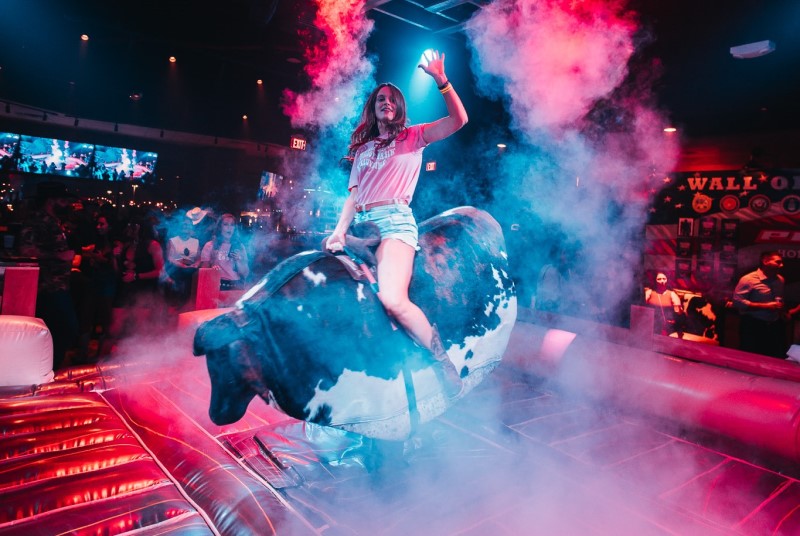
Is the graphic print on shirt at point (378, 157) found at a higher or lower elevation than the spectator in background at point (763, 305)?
higher

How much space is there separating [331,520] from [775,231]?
1021 cm

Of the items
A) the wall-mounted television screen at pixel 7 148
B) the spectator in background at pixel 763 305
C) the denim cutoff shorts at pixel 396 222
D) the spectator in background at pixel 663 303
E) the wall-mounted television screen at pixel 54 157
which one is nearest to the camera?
the denim cutoff shorts at pixel 396 222

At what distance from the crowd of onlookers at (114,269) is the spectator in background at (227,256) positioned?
0.04ft

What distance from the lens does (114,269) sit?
5906mm

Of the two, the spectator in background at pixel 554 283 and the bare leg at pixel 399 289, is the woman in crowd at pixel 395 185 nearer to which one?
the bare leg at pixel 399 289

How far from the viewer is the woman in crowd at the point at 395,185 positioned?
7.64ft

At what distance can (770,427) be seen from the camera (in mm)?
2945

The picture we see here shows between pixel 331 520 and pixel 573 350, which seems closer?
pixel 331 520

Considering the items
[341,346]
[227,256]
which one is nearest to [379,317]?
[341,346]

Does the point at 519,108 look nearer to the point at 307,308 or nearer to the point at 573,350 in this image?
the point at 573,350

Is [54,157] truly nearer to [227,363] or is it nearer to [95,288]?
[95,288]

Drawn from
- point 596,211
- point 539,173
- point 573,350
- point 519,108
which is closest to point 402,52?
point 519,108

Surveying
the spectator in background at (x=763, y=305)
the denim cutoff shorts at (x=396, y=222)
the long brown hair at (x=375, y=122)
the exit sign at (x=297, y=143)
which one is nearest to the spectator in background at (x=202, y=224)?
the exit sign at (x=297, y=143)

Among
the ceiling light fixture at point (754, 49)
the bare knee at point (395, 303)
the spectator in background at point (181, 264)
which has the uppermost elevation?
the ceiling light fixture at point (754, 49)
